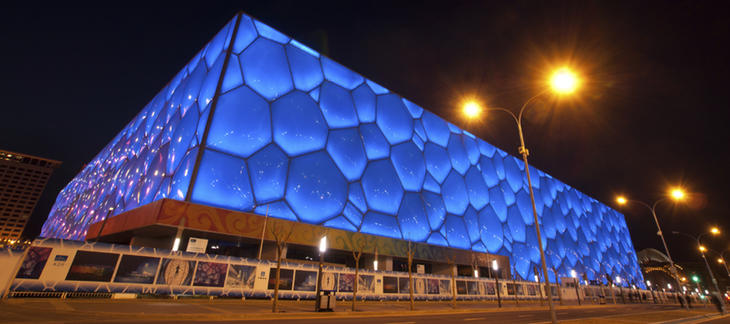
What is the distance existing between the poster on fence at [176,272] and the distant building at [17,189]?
17406 centimetres

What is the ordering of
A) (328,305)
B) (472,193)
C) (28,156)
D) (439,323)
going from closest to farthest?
(439,323) < (328,305) < (472,193) < (28,156)

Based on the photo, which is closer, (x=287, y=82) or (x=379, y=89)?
(x=287, y=82)

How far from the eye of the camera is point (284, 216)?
20656mm

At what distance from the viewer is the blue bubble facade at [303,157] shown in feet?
67.9

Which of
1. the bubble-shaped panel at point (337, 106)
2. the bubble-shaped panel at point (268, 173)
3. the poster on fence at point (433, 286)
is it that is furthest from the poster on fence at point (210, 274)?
the bubble-shaped panel at point (337, 106)

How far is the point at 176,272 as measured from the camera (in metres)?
13.6

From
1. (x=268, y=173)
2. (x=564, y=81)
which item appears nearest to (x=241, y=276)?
(x=268, y=173)

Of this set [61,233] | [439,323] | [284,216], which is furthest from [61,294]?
[61,233]

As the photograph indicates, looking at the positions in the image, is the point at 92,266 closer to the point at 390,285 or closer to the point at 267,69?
the point at 390,285

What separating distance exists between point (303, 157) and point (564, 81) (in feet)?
56.7

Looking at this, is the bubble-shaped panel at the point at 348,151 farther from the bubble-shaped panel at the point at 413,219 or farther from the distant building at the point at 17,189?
the distant building at the point at 17,189

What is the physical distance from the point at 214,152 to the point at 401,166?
662 inches

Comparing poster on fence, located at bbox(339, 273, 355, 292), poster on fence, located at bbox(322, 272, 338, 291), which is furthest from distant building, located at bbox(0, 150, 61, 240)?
Answer: poster on fence, located at bbox(339, 273, 355, 292)

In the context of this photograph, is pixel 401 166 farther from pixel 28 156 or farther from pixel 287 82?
pixel 28 156
